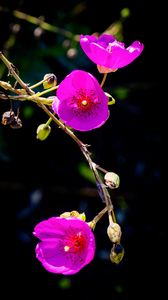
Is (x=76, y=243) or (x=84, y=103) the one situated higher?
(x=84, y=103)

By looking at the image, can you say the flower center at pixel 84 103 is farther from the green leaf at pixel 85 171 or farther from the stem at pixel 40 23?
the green leaf at pixel 85 171

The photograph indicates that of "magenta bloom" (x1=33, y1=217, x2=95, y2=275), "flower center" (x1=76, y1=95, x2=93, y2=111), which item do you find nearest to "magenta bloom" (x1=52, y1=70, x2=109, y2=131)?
"flower center" (x1=76, y1=95, x2=93, y2=111)

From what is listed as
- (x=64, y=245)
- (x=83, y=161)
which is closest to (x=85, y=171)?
(x=83, y=161)

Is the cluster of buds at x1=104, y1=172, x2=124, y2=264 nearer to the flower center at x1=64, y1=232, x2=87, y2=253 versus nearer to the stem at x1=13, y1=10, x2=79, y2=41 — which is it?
the flower center at x1=64, y1=232, x2=87, y2=253

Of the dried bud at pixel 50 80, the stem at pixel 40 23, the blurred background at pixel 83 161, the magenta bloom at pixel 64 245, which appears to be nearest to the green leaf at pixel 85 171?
the blurred background at pixel 83 161

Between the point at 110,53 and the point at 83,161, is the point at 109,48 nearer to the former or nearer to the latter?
the point at 110,53

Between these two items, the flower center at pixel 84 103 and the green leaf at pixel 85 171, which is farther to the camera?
the green leaf at pixel 85 171
